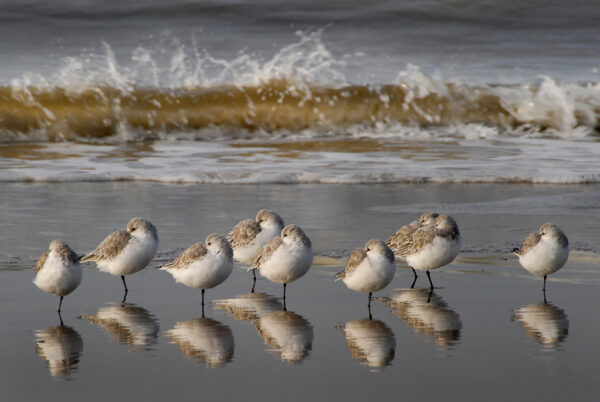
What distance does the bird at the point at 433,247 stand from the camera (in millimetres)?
6383

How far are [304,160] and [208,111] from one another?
6499 millimetres

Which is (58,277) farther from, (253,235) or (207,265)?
(253,235)

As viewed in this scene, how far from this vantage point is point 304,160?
13484 millimetres

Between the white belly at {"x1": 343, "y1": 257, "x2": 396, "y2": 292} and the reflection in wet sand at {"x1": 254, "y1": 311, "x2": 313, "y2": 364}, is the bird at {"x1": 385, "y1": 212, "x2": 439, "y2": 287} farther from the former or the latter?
the reflection in wet sand at {"x1": 254, "y1": 311, "x2": 313, "y2": 364}

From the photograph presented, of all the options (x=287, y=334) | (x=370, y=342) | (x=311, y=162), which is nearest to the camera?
(x=370, y=342)

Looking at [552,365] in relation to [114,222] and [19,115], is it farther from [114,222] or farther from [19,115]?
[19,115]

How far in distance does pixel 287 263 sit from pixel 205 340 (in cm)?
117

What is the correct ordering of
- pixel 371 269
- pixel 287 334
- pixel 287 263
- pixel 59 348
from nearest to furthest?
pixel 59 348 → pixel 287 334 → pixel 371 269 → pixel 287 263

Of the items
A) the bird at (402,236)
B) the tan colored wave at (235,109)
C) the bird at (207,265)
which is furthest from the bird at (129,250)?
the tan colored wave at (235,109)

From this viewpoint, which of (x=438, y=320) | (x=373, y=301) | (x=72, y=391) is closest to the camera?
(x=72, y=391)

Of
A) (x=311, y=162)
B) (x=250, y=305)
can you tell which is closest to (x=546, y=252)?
(x=250, y=305)

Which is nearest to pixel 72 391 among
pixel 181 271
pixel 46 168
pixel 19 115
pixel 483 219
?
pixel 181 271

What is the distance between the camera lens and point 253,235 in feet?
22.6

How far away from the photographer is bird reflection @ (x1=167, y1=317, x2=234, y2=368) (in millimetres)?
4582
